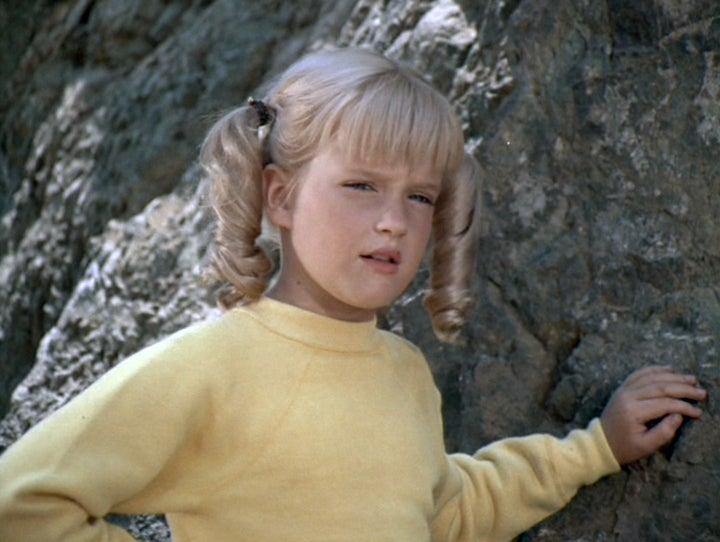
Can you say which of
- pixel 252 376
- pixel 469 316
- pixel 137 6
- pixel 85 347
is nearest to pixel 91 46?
pixel 137 6

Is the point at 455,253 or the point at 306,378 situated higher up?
the point at 455,253

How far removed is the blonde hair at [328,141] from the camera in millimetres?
2299

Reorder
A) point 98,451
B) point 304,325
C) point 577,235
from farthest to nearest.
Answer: point 577,235 → point 304,325 → point 98,451

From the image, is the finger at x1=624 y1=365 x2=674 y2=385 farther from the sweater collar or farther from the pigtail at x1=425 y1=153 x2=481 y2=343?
the sweater collar

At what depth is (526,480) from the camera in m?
2.62

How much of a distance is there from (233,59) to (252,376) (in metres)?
1.64

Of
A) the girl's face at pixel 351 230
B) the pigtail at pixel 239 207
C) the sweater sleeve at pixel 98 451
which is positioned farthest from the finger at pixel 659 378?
the sweater sleeve at pixel 98 451

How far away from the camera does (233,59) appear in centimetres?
368

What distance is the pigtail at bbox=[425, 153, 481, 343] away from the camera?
100 inches

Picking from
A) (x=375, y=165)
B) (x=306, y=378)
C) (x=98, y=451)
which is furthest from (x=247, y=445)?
(x=375, y=165)

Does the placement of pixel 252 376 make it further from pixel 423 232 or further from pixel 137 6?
pixel 137 6

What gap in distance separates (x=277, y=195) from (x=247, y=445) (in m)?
0.47

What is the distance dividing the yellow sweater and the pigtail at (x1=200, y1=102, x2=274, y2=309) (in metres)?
0.08

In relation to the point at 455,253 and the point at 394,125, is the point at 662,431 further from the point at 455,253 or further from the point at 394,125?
the point at 394,125
